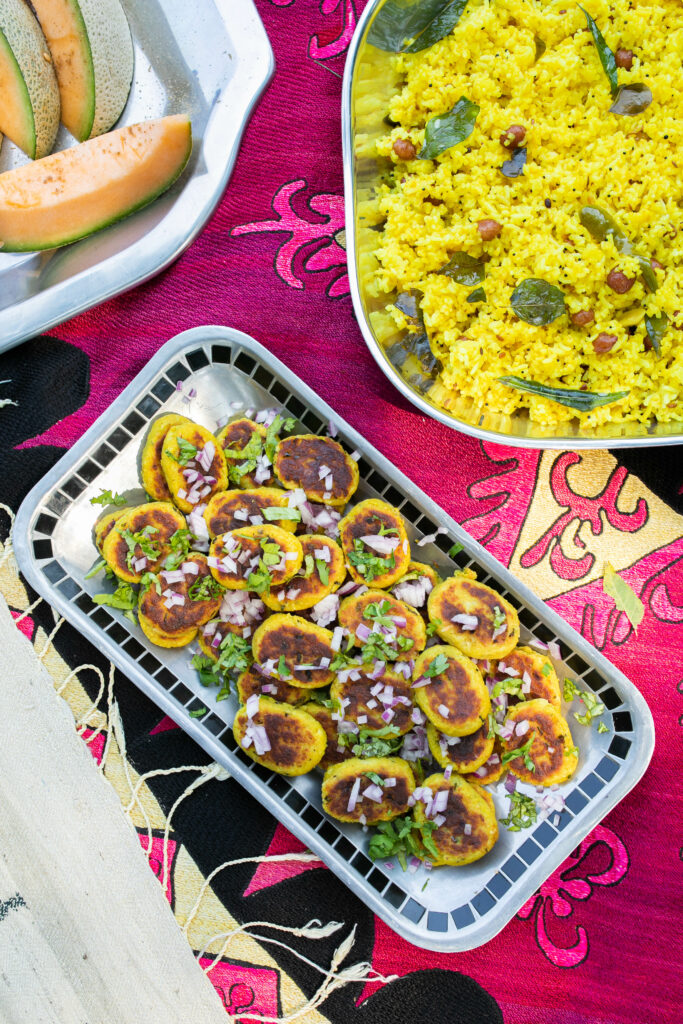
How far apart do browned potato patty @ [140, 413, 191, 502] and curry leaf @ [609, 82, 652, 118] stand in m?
1.14

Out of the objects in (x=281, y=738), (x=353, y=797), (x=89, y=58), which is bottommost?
(x=353, y=797)

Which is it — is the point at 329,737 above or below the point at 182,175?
below

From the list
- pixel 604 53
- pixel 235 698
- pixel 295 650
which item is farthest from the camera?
pixel 235 698

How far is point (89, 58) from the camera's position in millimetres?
1542

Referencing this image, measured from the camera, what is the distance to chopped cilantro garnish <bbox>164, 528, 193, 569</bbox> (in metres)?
1.52

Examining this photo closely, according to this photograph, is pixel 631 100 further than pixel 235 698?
No

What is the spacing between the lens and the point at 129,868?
1688 mm

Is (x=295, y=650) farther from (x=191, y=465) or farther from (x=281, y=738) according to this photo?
(x=191, y=465)

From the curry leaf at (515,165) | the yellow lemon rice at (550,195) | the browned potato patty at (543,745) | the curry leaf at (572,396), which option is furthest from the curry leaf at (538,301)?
the browned potato patty at (543,745)

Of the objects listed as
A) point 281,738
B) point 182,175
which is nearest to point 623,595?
point 281,738

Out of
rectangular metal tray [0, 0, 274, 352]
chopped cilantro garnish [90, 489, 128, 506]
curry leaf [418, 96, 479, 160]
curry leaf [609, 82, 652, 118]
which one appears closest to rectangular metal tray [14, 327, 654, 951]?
chopped cilantro garnish [90, 489, 128, 506]

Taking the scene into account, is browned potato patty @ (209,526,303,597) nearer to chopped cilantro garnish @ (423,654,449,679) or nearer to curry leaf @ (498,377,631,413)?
chopped cilantro garnish @ (423,654,449,679)

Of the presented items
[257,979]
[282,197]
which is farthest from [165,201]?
[257,979]

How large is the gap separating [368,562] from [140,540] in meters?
0.50
